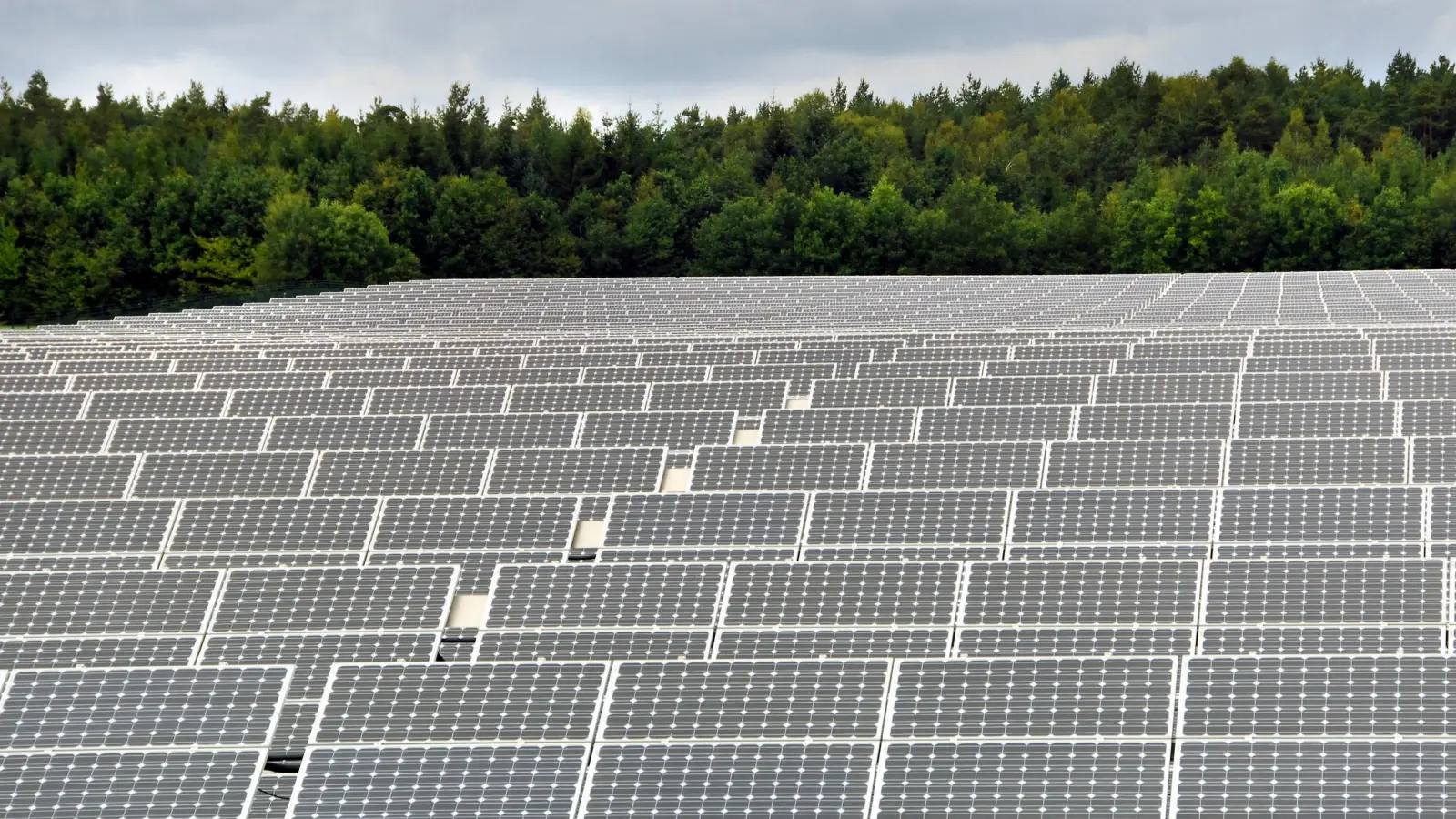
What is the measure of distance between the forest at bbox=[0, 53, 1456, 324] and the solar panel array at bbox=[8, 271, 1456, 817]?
164ft

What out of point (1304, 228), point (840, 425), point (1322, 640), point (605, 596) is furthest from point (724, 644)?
point (1304, 228)

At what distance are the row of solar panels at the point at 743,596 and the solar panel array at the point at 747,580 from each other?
0.06 metres

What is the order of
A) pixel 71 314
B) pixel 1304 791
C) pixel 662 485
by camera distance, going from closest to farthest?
pixel 1304 791
pixel 662 485
pixel 71 314

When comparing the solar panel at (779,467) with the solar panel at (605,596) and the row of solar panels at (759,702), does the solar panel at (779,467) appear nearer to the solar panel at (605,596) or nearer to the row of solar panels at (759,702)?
the solar panel at (605,596)

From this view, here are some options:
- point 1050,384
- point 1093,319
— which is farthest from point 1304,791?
point 1093,319

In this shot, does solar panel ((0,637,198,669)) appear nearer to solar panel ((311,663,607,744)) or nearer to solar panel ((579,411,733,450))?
solar panel ((311,663,607,744))

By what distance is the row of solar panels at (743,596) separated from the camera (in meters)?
20.3

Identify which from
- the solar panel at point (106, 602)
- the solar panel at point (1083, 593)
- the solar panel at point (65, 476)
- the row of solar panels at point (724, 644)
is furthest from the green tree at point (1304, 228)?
the solar panel at point (106, 602)

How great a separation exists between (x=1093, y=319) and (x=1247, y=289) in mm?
12859

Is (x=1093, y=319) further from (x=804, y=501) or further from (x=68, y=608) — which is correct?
(x=68, y=608)

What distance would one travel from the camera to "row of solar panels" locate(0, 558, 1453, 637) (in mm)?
20266

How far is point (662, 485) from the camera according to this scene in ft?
89.4

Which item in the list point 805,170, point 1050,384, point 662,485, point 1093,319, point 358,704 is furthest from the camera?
→ point 805,170

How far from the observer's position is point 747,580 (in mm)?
21938
